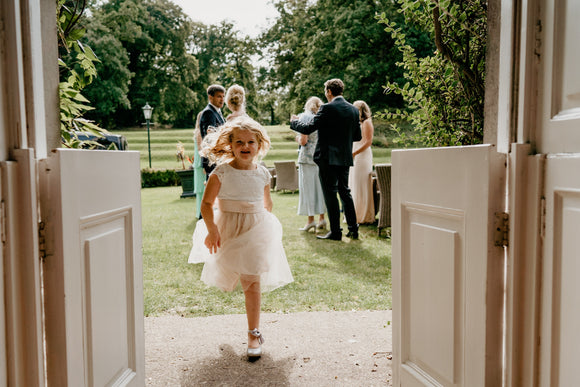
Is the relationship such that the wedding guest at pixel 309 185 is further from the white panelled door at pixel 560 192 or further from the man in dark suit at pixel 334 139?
the white panelled door at pixel 560 192

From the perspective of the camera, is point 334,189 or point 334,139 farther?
point 334,189

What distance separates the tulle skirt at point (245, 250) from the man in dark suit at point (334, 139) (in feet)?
10.3

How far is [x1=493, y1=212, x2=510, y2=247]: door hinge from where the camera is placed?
5.36 ft

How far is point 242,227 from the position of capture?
320 centimetres

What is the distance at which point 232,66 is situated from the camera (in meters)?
45.0

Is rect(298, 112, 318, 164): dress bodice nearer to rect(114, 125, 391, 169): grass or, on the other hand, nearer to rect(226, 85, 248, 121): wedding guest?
rect(226, 85, 248, 121): wedding guest

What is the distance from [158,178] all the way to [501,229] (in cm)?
1875

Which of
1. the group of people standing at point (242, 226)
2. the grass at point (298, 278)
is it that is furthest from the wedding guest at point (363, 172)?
the group of people standing at point (242, 226)

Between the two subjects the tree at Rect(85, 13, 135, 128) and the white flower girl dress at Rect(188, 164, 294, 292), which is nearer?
the white flower girl dress at Rect(188, 164, 294, 292)

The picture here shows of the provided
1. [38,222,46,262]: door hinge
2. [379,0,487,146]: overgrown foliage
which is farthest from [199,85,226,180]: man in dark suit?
[38,222,46,262]: door hinge

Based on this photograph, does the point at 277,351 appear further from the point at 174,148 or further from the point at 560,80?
the point at 174,148

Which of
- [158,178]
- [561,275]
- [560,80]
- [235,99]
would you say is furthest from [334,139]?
[158,178]

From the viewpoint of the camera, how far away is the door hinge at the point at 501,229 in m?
1.63

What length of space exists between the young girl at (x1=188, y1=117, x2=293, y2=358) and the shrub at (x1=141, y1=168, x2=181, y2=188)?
16.5 m
